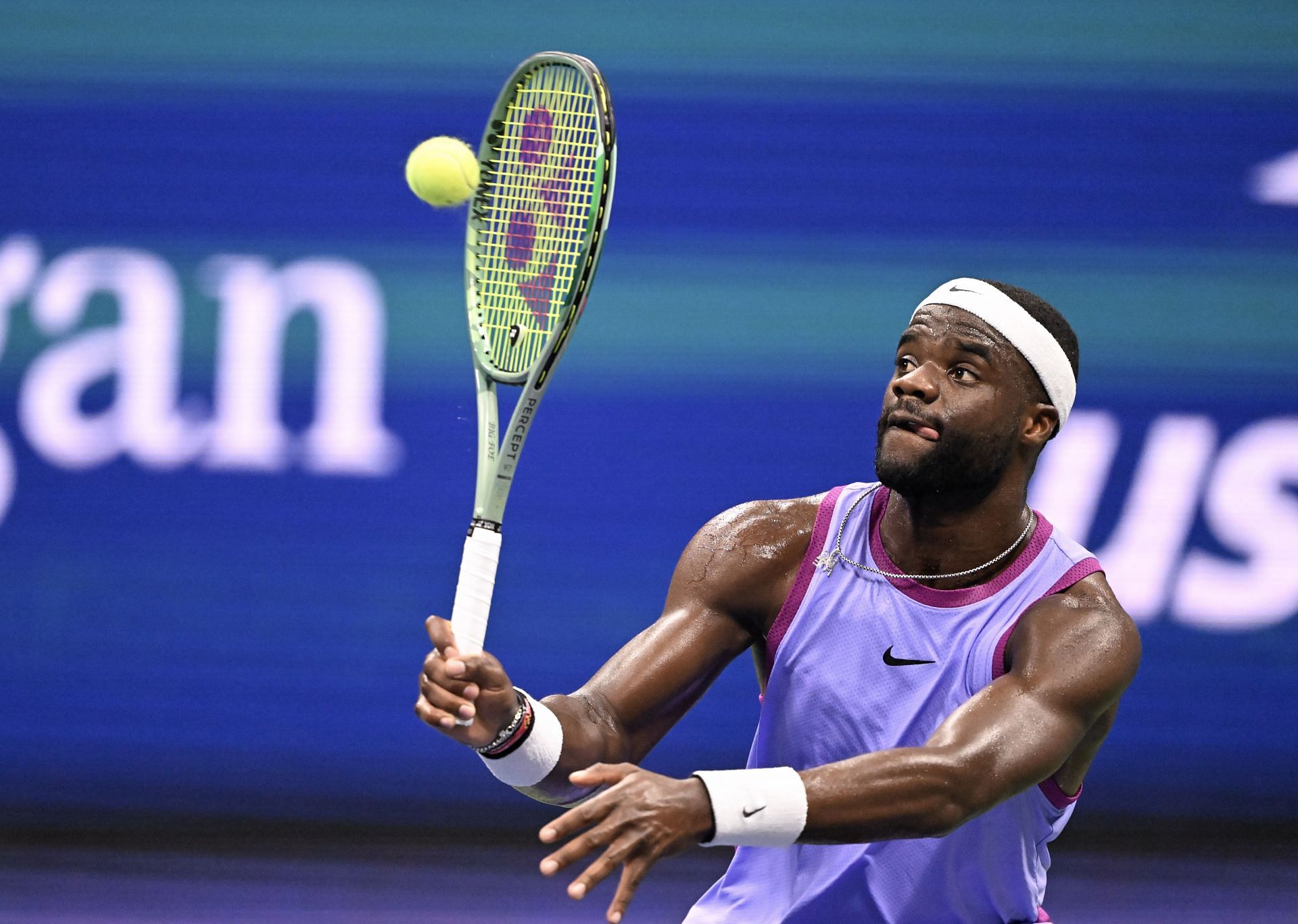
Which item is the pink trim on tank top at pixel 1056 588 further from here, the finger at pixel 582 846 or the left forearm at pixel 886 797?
the finger at pixel 582 846

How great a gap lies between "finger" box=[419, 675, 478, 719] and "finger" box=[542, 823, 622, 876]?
43cm

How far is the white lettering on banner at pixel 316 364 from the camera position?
5332 millimetres

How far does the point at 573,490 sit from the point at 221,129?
1.68 metres

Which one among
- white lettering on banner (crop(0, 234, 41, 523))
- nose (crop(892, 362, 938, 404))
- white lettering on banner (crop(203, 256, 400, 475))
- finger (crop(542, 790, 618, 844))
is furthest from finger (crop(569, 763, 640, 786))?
white lettering on banner (crop(0, 234, 41, 523))

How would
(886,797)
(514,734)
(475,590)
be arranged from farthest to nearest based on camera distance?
(514,734), (475,590), (886,797)

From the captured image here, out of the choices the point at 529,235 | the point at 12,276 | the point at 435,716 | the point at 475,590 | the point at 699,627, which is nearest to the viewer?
the point at 435,716

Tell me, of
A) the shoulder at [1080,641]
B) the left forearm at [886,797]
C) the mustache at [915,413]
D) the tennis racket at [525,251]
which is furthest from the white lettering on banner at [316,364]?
the left forearm at [886,797]

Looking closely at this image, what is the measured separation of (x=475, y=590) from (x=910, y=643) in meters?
0.86

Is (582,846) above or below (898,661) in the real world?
below

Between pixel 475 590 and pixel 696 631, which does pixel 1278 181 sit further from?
pixel 475 590

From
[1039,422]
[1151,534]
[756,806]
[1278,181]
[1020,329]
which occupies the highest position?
[1278,181]

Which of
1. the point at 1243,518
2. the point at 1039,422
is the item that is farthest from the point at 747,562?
the point at 1243,518

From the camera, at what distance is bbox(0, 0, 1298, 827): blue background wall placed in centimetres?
530

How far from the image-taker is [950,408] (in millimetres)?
2979
